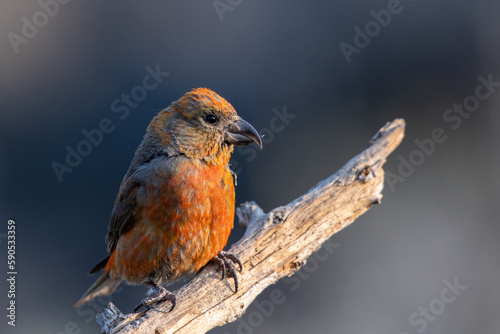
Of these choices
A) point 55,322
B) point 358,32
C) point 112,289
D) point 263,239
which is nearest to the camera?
point 263,239

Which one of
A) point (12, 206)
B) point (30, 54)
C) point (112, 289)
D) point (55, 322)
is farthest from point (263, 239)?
point (30, 54)

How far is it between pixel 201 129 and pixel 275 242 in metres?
1.01

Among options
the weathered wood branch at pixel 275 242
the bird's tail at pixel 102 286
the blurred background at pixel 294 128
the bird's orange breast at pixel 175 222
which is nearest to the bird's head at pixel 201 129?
the bird's orange breast at pixel 175 222

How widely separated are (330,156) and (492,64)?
2.40 meters

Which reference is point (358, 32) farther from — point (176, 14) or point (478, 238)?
point (478, 238)

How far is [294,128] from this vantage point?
5.85 meters

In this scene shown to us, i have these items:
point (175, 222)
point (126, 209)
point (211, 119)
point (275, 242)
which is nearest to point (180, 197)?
point (175, 222)

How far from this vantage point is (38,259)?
5.32m

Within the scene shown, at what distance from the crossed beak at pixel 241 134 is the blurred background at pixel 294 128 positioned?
204cm

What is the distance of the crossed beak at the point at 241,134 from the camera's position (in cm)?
355

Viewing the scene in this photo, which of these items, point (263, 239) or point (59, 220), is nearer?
point (263, 239)

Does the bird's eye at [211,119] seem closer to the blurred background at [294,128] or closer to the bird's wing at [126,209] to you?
the bird's wing at [126,209]

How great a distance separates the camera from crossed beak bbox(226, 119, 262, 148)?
355 centimetres

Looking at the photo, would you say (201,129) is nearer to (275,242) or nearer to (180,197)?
(180,197)
